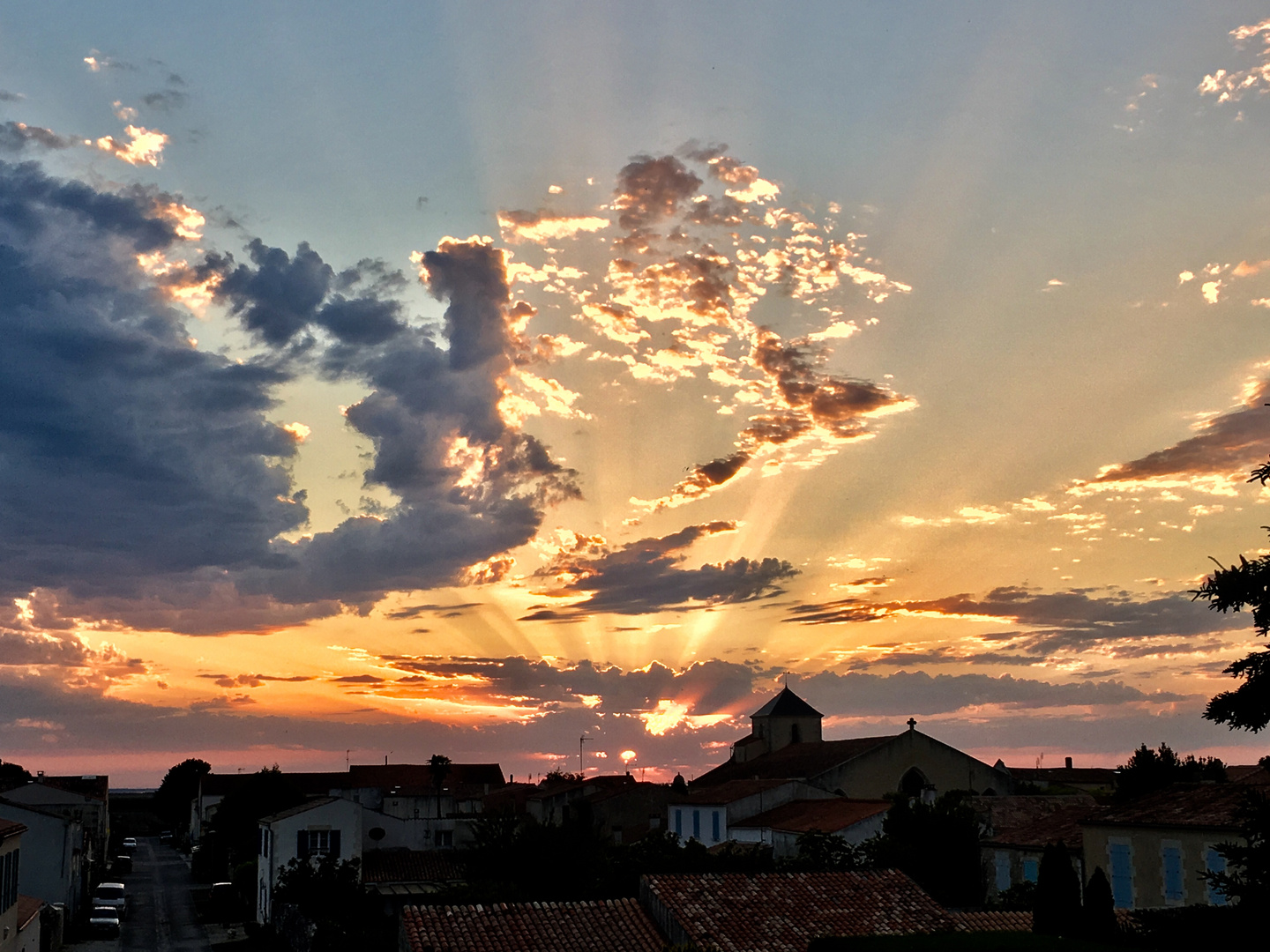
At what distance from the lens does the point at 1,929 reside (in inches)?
1328

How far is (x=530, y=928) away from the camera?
28.4 metres

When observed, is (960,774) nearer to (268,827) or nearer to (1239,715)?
(268,827)

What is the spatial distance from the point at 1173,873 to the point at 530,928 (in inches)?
909

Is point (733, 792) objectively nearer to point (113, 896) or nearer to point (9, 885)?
point (113, 896)

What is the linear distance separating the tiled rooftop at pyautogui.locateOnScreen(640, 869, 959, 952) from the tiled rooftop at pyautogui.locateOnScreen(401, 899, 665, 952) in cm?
99

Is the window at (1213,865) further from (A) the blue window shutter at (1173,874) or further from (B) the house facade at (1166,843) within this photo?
(A) the blue window shutter at (1173,874)

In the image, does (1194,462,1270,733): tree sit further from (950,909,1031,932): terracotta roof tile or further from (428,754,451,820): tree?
(428,754,451,820): tree

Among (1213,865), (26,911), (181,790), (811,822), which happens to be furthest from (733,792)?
(181,790)

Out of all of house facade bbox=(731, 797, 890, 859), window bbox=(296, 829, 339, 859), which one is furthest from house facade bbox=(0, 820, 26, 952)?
house facade bbox=(731, 797, 890, 859)

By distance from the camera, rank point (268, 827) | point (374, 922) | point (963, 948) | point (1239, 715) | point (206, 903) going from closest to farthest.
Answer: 1. point (963, 948)
2. point (1239, 715)
3. point (374, 922)
4. point (268, 827)
5. point (206, 903)

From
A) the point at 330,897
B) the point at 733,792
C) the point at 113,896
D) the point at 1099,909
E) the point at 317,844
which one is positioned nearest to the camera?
the point at 1099,909

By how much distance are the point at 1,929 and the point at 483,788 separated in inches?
3994

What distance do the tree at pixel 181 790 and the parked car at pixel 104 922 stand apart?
116 metres

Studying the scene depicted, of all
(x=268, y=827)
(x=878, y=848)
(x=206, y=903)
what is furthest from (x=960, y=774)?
(x=206, y=903)
